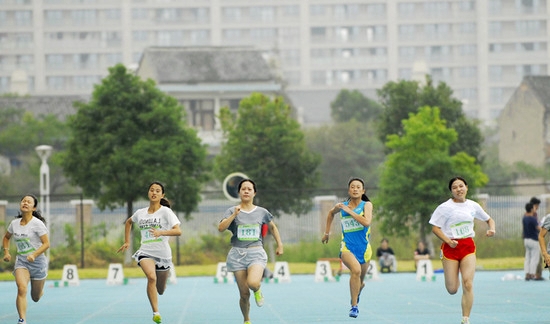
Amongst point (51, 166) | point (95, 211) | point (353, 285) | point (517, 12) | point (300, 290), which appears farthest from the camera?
point (517, 12)

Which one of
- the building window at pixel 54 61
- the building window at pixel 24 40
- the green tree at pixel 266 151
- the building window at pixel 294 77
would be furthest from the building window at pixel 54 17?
the green tree at pixel 266 151

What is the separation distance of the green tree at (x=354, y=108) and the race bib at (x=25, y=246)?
93.5 metres

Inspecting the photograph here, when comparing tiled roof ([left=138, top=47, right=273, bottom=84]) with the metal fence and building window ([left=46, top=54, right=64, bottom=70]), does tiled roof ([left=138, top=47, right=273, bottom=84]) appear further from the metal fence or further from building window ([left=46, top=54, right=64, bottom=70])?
building window ([left=46, top=54, right=64, bottom=70])

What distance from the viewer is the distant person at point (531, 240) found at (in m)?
30.1

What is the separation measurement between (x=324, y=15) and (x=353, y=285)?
14161 cm

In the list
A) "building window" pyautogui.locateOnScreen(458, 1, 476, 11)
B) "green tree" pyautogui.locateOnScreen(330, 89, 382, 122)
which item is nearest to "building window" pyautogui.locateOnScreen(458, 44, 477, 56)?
"building window" pyautogui.locateOnScreen(458, 1, 476, 11)

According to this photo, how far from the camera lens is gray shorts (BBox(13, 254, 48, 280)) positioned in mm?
18250

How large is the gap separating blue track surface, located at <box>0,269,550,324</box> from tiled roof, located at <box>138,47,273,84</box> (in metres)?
59.5

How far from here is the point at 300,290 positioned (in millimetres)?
29406

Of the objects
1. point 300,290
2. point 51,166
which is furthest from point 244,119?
point 51,166

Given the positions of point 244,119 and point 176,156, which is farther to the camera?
point 244,119

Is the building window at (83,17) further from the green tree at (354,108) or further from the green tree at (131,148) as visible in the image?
the green tree at (131,148)

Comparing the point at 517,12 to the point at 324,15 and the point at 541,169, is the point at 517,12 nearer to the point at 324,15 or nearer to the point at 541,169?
the point at 324,15

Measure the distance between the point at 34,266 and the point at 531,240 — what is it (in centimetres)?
1552
